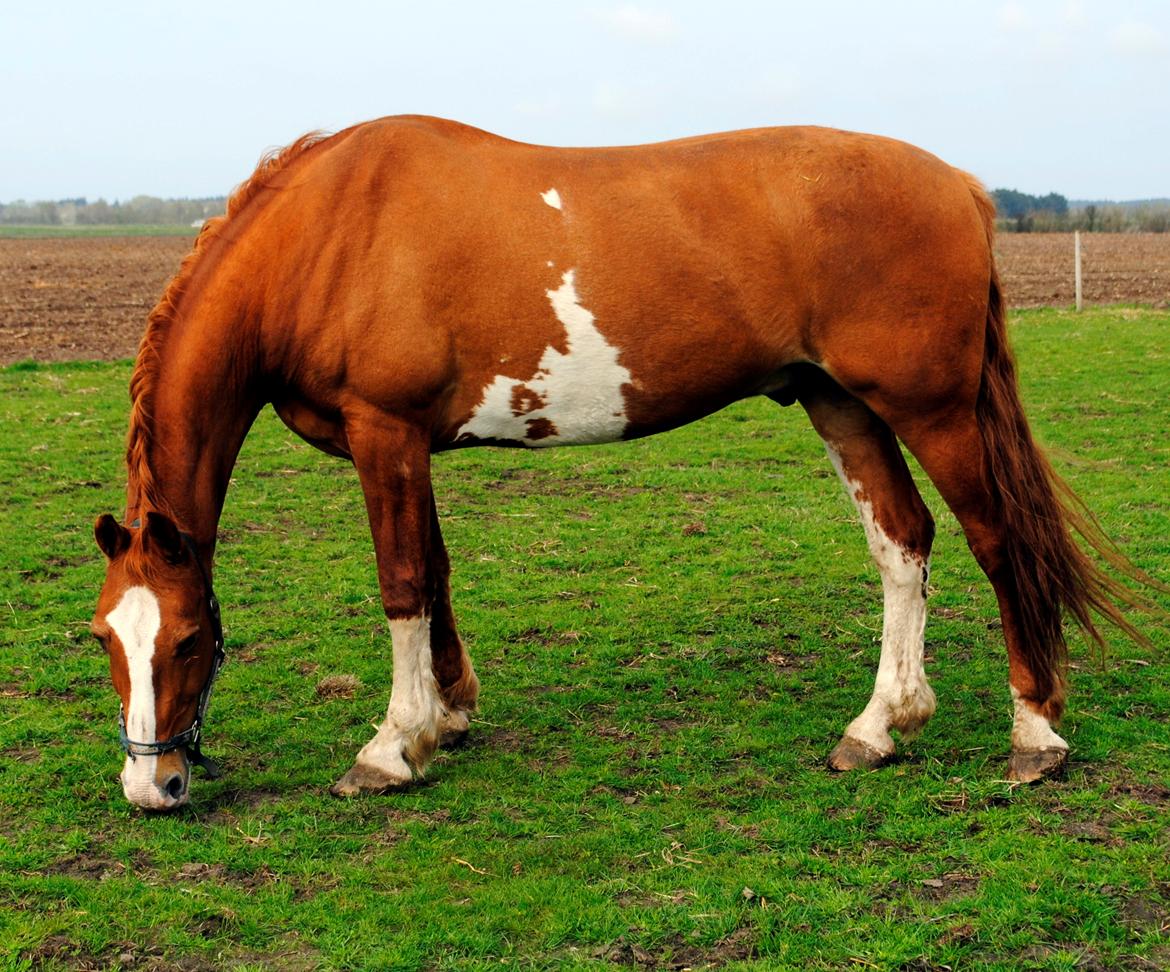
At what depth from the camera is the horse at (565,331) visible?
430cm

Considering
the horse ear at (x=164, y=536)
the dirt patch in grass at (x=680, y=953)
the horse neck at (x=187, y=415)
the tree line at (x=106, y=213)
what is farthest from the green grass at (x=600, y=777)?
the tree line at (x=106, y=213)

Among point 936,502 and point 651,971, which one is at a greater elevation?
point 936,502

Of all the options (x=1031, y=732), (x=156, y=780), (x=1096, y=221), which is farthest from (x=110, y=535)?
(x=1096, y=221)

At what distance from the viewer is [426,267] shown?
14.2 feet

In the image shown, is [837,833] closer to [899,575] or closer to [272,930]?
[899,575]

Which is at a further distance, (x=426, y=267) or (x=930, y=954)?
(x=426, y=267)

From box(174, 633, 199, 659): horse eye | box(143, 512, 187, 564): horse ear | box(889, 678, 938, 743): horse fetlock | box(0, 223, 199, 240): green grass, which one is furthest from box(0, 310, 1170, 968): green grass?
box(0, 223, 199, 240): green grass

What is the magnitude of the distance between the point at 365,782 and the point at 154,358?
1814 mm

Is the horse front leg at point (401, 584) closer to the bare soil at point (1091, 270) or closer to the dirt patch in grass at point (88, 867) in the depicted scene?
the dirt patch in grass at point (88, 867)

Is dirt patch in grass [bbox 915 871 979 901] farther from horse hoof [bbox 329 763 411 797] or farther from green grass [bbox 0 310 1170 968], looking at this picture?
horse hoof [bbox 329 763 411 797]

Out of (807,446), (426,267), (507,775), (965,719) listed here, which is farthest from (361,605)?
(807,446)

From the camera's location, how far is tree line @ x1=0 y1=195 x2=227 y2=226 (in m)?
123

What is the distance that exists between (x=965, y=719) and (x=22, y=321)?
63.6 ft

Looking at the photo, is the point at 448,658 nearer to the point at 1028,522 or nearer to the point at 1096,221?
the point at 1028,522
